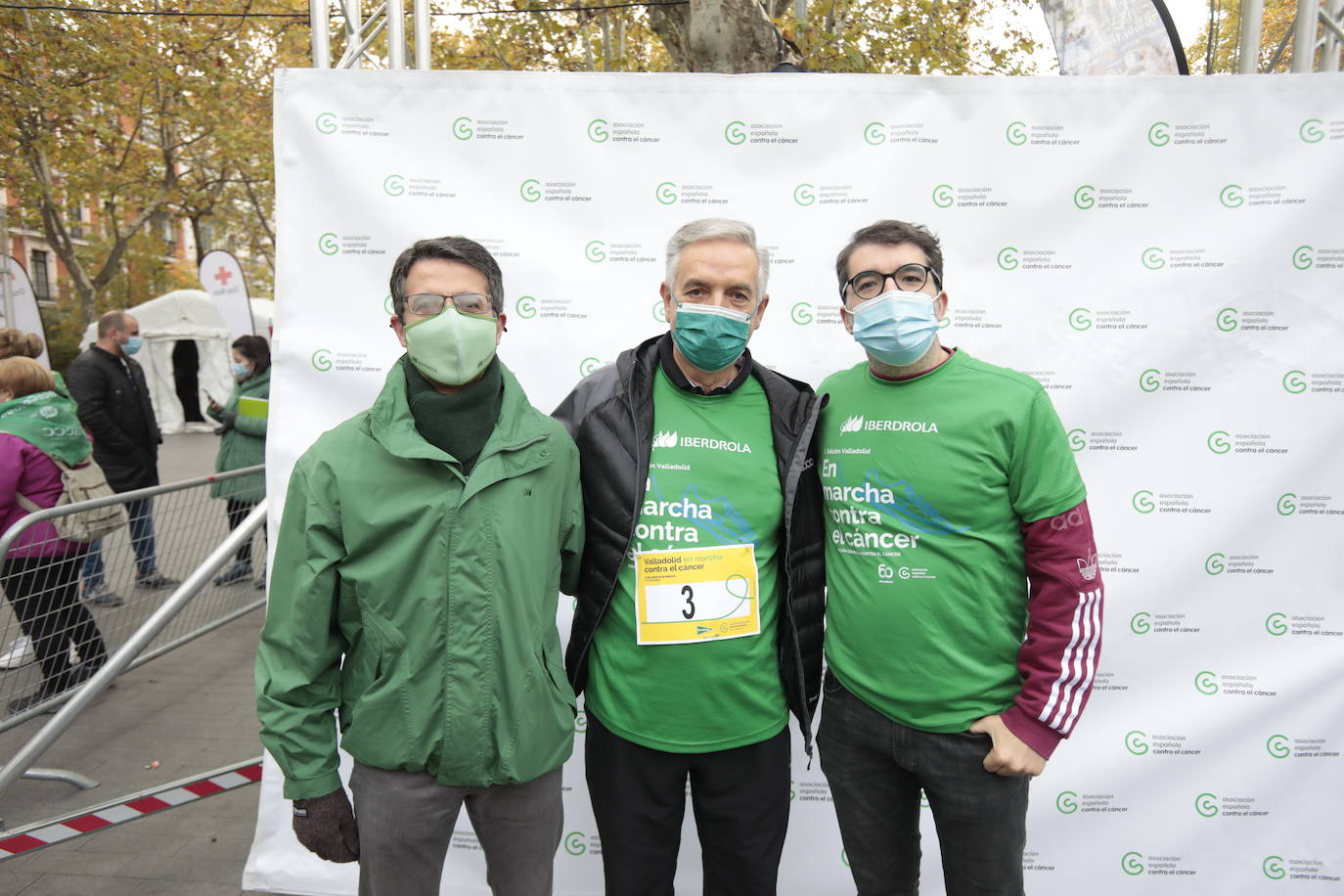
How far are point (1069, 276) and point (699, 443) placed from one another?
1632 mm

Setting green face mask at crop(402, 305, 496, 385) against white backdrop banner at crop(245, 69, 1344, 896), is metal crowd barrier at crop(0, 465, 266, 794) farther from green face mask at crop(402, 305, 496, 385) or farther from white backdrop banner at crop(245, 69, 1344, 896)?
green face mask at crop(402, 305, 496, 385)

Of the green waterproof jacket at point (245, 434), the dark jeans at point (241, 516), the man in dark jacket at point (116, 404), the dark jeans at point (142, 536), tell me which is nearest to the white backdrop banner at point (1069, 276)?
the dark jeans at point (142, 536)

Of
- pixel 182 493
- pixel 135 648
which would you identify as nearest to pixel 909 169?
pixel 135 648

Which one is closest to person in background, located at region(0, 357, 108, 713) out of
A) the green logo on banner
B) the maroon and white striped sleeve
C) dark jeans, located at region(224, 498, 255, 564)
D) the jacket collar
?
dark jeans, located at region(224, 498, 255, 564)

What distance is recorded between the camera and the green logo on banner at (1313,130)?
2.68 m

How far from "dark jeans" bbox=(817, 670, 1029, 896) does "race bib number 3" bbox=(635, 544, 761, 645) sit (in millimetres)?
316

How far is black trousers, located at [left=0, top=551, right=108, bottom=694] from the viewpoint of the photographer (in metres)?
3.42

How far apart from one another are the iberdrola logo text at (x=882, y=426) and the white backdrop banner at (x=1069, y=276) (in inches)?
35.2

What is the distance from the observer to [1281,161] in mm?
2701

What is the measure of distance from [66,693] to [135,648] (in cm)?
116

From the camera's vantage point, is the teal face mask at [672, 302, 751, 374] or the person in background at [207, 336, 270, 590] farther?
the person in background at [207, 336, 270, 590]

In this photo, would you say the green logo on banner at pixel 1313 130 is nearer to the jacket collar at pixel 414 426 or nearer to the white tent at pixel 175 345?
the jacket collar at pixel 414 426

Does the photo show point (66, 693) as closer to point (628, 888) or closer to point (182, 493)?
point (182, 493)

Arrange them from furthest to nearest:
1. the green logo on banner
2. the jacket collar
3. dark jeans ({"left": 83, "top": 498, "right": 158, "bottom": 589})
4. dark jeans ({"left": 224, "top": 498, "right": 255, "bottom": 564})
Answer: dark jeans ({"left": 224, "top": 498, "right": 255, "bottom": 564}) < dark jeans ({"left": 83, "top": 498, "right": 158, "bottom": 589}) < the green logo on banner < the jacket collar
